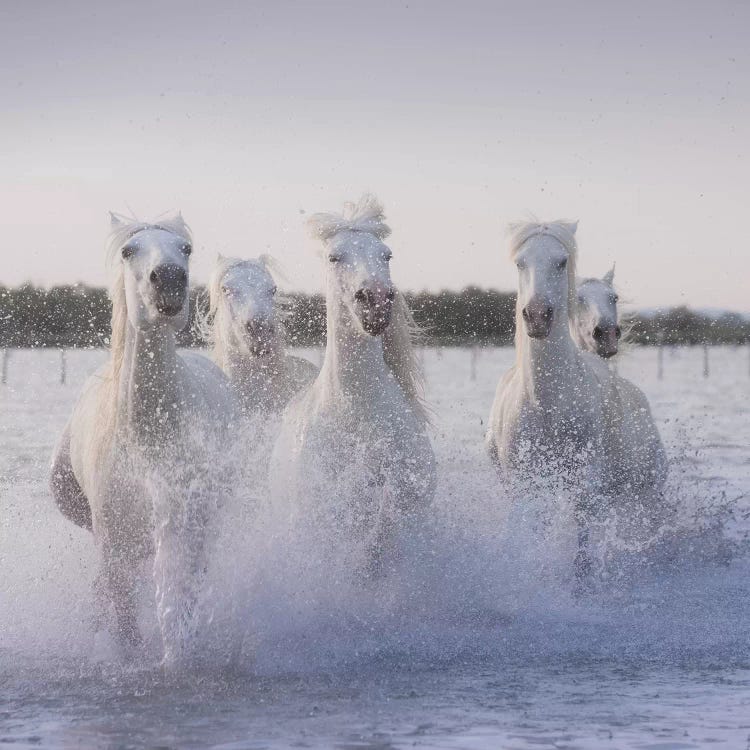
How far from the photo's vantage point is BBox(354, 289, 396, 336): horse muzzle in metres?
5.97

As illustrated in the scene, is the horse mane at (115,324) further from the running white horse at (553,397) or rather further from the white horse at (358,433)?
the running white horse at (553,397)

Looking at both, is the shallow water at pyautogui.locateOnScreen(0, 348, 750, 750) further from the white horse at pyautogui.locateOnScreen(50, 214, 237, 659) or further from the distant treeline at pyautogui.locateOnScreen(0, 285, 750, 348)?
the distant treeline at pyautogui.locateOnScreen(0, 285, 750, 348)

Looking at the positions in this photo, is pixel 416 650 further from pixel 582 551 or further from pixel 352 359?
pixel 582 551

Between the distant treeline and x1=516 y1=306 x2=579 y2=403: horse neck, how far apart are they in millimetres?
24467

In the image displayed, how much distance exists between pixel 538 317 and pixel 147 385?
2.39 meters

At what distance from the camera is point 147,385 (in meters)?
5.32

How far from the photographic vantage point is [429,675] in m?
5.34

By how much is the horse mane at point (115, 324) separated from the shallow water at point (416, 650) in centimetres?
72

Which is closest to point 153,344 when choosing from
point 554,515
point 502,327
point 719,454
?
point 554,515

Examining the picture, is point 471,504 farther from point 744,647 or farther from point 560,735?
point 560,735

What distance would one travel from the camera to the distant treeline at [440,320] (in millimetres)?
38844

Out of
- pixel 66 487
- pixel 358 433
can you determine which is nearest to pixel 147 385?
pixel 358 433

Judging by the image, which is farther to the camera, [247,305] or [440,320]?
[440,320]

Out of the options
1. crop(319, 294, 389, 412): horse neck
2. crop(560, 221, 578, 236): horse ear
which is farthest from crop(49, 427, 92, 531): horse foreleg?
crop(560, 221, 578, 236): horse ear
